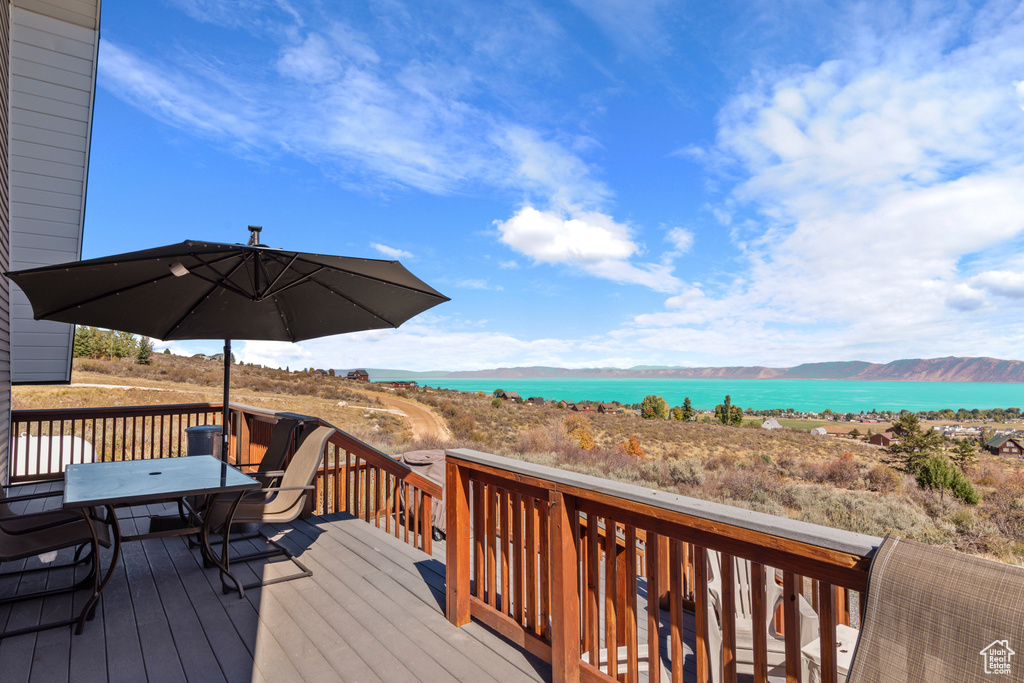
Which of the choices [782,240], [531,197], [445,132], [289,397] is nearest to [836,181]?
[782,240]

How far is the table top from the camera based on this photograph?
2.71 metres

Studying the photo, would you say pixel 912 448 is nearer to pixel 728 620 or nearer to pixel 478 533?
pixel 478 533

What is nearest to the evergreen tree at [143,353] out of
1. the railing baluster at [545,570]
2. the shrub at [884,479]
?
the railing baluster at [545,570]

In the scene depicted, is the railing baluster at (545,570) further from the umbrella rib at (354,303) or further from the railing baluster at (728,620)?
the umbrella rib at (354,303)

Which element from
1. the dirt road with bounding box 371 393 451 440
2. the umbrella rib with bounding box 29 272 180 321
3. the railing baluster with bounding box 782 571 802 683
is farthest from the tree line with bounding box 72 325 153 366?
the railing baluster with bounding box 782 571 802 683

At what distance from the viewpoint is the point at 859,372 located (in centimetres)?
8419

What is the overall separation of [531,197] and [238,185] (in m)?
20.9

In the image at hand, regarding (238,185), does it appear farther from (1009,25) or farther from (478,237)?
(1009,25)

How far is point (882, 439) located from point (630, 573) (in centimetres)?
2333

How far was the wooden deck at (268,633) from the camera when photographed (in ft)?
7.34

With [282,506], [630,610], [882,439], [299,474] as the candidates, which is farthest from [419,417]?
[630,610]

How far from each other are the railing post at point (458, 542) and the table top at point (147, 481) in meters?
1.33

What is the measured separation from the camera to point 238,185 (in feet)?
63.8

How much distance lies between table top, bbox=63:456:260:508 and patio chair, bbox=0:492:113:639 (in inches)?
6.3
